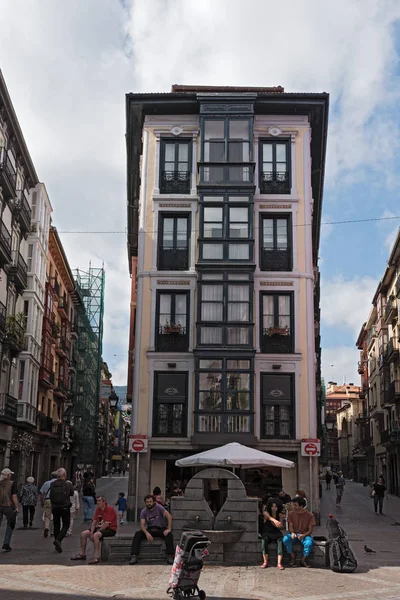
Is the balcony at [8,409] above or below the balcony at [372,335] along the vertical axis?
below

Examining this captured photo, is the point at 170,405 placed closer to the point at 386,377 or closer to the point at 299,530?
the point at 299,530

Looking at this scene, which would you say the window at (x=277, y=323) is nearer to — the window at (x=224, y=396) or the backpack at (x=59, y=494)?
→ the window at (x=224, y=396)

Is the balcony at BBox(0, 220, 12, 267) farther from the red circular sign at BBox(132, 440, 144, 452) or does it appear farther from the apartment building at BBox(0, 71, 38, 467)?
the red circular sign at BBox(132, 440, 144, 452)

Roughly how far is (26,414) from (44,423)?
637cm

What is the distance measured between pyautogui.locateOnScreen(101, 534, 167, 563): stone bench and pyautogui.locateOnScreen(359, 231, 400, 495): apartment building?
3931 cm

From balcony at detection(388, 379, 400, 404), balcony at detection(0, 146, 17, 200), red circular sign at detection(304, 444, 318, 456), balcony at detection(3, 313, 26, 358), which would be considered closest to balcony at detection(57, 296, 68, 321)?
balcony at detection(3, 313, 26, 358)

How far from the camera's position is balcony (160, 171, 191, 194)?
30.5 m

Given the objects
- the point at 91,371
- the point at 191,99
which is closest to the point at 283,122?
the point at 191,99

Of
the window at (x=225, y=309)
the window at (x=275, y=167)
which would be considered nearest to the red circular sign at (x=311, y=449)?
the window at (x=225, y=309)

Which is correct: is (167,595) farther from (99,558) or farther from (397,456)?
(397,456)

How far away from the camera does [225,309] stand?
94.2 feet

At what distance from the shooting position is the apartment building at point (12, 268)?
37406 millimetres

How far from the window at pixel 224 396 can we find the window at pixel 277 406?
30.0 inches

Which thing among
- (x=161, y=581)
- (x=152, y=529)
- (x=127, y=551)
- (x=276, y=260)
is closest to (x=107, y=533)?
(x=127, y=551)
